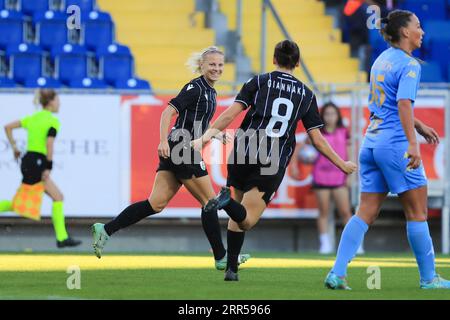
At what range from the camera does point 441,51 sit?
68.4 feet

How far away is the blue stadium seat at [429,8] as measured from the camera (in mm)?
21609

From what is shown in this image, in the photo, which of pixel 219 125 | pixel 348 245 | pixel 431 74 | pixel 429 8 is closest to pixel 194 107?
pixel 219 125

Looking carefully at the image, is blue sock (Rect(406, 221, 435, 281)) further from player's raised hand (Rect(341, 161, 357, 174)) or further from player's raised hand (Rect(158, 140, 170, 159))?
player's raised hand (Rect(158, 140, 170, 159))

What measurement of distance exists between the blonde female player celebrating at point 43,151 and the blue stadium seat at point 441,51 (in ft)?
25.1

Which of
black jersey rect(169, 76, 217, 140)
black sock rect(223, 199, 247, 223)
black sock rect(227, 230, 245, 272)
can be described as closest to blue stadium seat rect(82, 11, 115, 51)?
black jersey rect(169, 76, 217, 140)

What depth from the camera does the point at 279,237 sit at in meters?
18.0

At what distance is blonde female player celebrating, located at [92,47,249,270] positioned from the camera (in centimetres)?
1131

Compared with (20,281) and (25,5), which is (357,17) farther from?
(20,281)

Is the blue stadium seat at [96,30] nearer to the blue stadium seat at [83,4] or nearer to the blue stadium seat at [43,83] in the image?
the blue stadium seat at [83,4]

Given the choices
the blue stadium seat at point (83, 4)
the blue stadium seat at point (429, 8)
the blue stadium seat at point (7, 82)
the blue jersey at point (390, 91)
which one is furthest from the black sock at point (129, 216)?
the blue stadium seat at point (429, 8)

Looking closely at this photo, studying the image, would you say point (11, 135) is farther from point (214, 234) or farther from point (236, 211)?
point (236, 211)


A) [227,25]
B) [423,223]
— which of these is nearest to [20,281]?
[423,223]

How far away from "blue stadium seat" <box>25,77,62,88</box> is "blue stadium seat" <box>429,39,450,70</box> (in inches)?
255

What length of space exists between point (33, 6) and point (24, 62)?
1.12 m
